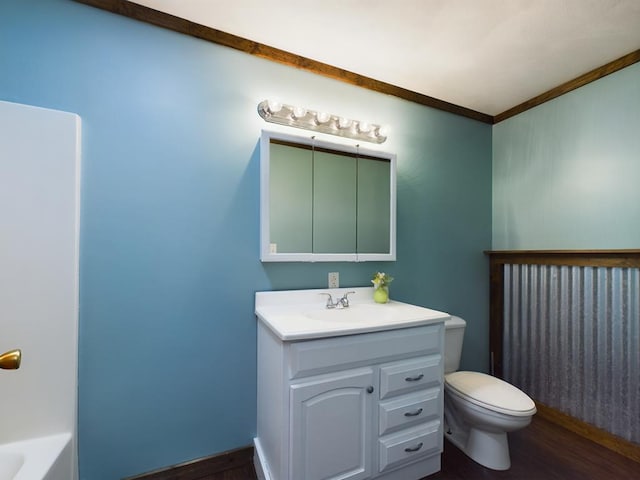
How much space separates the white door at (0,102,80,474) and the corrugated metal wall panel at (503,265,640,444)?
9.32 ft

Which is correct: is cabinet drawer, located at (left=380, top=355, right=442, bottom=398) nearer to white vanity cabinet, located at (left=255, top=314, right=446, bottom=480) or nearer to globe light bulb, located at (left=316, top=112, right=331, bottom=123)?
white vanity cabinet, located at (left=255, top=314, right=446, bottom=480)

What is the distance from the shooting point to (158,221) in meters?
1.43

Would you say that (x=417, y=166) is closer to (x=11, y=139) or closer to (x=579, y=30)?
(x=579, y=30)

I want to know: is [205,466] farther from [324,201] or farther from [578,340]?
[578,340]

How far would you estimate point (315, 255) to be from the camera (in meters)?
1.73

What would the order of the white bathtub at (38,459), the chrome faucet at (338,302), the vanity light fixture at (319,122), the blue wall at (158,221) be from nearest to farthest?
the white bathtub at (38,459) → the blue wall at (158,221) → the vanity light fixture at (319,122) → the chrome faucet at (338,302)

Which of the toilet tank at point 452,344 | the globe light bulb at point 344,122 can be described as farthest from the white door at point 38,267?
the toilet tank at point 452,344

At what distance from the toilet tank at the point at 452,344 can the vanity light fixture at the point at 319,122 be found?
4.36 ft

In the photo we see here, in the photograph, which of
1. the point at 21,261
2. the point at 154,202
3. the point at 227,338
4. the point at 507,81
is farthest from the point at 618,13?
the point at 21,261

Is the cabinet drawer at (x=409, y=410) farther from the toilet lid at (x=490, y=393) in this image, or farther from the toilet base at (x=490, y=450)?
the toilet base at (x=490, y=450)

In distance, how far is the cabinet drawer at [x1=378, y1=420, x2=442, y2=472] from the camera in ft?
4.41

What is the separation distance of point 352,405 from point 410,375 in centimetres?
33

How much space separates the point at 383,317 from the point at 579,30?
1882 mm

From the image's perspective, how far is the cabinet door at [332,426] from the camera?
117 cm
